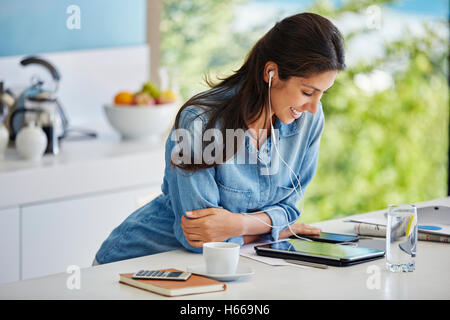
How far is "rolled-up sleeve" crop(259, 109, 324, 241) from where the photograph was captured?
6.75 feet

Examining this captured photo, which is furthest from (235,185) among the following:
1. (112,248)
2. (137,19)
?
(137,19)

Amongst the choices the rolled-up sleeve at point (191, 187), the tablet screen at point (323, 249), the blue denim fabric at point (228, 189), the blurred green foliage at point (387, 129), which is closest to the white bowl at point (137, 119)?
the blue denim fabric at point (228, 189)

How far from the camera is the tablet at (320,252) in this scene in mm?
1765

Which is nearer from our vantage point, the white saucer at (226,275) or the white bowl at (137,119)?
the white saucer at (226,275)

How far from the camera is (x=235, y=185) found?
1.98 m

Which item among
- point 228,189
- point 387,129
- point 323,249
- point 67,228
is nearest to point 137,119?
point 67,228

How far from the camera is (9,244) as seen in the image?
2887 millimetres

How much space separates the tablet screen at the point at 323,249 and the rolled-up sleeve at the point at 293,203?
0.11 meters

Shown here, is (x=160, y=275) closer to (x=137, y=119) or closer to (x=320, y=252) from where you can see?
(x=320, y=252)

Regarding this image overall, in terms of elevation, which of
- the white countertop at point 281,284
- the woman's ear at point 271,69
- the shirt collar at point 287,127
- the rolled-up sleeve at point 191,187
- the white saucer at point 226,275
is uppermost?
the woman's ear at point 271,69

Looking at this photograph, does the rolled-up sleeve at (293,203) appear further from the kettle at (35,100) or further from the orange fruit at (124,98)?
the orange fruit at (124,98)

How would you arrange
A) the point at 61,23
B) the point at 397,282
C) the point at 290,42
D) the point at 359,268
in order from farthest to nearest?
the point at 61,23 < the point at 290,42 < the point at 359,268 < the point at 397,282
